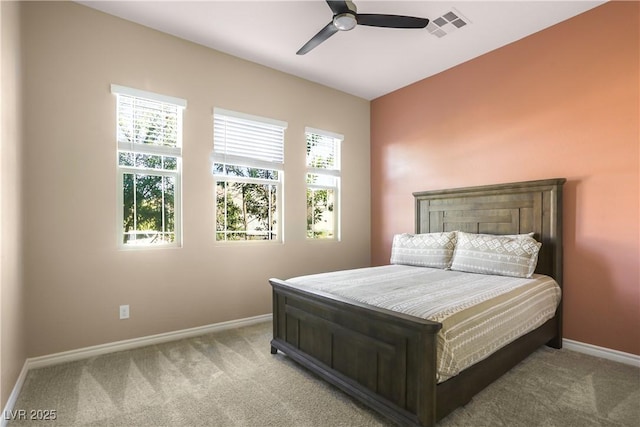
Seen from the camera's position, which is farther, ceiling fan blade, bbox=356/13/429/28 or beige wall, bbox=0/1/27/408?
ceiling fan blade, bbox=356/13/429/28

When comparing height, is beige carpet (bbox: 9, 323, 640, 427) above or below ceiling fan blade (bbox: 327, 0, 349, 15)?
below

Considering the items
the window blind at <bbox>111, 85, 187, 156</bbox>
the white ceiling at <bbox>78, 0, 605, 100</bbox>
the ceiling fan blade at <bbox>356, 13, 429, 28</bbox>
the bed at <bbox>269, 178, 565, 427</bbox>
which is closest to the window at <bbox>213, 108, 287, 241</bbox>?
the window blind at <bbox>111, 85, 187, 156</bbox>

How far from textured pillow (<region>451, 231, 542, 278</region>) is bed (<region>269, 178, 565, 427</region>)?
0.98 feet

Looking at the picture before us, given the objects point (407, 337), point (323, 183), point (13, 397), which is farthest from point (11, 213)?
point (323, 183)

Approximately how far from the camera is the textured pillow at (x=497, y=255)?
284 centimetres

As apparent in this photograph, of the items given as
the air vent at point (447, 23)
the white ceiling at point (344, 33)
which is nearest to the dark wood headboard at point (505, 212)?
the white ceiling at point (344, 33)

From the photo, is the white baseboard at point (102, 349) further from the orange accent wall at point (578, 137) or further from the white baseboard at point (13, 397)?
the orange accent wall at point (578, 137)

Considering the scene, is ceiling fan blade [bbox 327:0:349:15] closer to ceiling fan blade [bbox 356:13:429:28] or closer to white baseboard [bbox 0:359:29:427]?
ceiling fan blade [bbox 356:13:429:28]

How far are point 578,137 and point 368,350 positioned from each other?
8.82ft

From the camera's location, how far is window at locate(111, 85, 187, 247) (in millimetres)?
2980

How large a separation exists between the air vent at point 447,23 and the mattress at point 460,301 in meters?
2.29

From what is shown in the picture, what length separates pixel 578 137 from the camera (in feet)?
9.62

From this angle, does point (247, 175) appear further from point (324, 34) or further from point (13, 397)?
point (13, 397)

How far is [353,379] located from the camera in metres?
2.08
